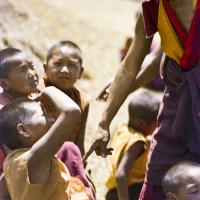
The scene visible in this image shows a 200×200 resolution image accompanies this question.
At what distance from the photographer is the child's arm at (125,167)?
4.20 meters

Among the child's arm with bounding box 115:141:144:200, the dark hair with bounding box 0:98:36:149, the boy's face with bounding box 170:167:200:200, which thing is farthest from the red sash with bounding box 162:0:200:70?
the child's arm with bounding box 115:141:144:200

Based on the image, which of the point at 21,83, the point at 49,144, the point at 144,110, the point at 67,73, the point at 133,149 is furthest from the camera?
the point at 144,110

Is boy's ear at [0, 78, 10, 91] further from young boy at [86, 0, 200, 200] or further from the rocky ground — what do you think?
the rocky ground

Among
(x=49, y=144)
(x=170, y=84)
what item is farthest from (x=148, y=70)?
(x=49, y=144)

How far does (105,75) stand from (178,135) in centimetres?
453

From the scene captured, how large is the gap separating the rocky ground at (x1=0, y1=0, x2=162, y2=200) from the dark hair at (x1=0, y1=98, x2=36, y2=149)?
5.30ft

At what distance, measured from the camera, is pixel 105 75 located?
7.77 metres

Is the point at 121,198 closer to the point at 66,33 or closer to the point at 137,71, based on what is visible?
the point at 137,71

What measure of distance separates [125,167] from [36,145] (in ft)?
4.57

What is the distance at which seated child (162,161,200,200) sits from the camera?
315 centimetres

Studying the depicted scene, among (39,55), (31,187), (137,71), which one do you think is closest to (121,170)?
(137,71)

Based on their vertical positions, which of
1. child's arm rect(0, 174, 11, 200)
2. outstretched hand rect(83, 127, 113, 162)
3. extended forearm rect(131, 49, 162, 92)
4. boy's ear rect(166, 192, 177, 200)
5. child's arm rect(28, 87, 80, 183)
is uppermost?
extended forearm rect(131, 49, 162, 92)

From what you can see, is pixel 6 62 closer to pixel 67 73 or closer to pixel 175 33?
pixel 67 73

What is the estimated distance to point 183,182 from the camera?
3.17 meters
